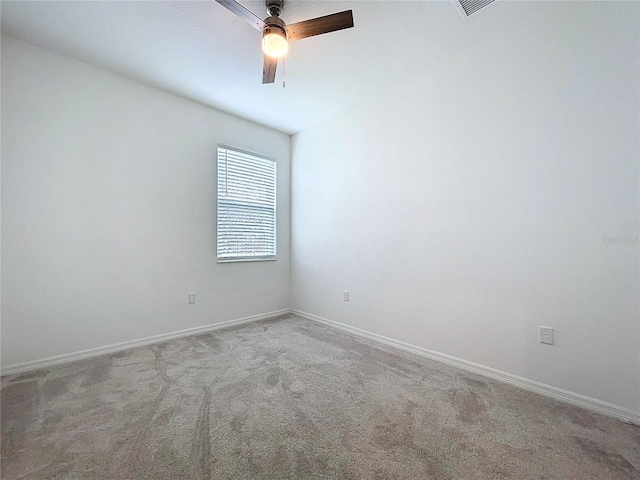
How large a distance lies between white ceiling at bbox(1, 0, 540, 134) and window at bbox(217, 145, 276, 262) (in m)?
0.89

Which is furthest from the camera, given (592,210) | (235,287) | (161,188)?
(235,287)

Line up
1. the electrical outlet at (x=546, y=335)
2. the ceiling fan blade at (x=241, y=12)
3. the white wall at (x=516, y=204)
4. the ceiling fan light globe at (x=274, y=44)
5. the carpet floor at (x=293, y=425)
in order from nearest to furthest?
the carpet floor at (x=293, y=425) < the ceiling fan blade at (x=241, y=12) < the white wall at (x=516, y=204) < the ceiling fan light globe at (x=274, y=44) < the electrical outlet at (x=546, y=335)

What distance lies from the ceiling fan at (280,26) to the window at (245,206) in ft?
5.98

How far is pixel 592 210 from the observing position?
5.90ft

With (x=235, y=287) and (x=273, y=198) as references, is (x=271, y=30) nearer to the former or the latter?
(x=273, y=198)

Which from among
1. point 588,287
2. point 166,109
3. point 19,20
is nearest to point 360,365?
point 588,287

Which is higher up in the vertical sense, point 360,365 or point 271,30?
point 271,30

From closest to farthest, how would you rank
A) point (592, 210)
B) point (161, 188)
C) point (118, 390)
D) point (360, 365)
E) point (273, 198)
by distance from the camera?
1. point (592, 210)
2. point (118, 390)
3. point (360, 365)
4. point (161, 188)
5. point (273, 198)

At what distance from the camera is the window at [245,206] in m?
3.51

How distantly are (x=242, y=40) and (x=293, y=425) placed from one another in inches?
112

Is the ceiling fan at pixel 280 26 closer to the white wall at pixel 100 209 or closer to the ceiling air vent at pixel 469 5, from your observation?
the ceiling air vent at pixel 469 5

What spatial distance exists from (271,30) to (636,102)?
2330mm

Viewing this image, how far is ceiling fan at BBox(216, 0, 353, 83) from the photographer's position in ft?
5.57

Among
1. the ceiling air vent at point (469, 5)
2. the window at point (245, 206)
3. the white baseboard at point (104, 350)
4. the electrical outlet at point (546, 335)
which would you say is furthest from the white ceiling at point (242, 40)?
the white baseboard at point (104, 350)
